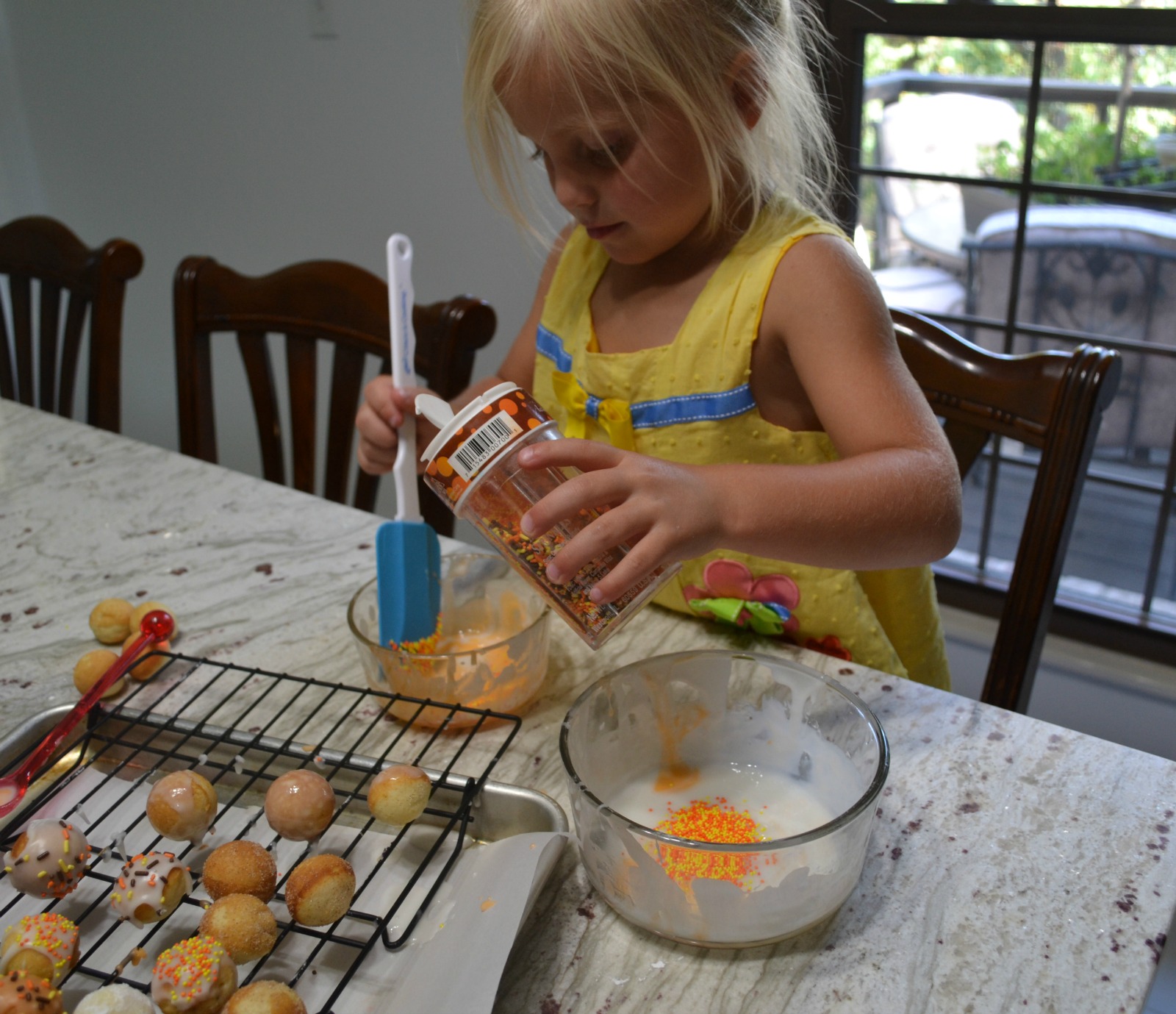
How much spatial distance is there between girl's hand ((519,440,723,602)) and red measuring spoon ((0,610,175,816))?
36 centimetres

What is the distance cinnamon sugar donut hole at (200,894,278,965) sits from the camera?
1.74 feet

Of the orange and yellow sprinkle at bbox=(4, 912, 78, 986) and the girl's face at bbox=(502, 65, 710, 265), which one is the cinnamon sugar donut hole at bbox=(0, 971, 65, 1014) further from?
the girl's face at bbox=(502, 65, 710, 265)

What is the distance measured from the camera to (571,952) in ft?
1.85

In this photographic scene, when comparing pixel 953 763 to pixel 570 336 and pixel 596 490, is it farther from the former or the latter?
pixel 570 336

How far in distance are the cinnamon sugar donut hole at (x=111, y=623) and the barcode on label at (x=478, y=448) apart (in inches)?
17.1

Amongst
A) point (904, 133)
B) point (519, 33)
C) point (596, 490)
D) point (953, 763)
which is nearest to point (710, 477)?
point (596, 490)

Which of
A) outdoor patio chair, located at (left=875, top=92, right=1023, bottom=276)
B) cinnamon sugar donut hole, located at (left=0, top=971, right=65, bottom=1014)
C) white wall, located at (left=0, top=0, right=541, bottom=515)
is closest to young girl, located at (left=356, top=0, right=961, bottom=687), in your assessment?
cinnamon sugar donut hole, located at (left=0, top=971, right=65, bottom=1014)

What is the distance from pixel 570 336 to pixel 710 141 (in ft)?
0.93

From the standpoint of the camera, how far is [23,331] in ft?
5.56

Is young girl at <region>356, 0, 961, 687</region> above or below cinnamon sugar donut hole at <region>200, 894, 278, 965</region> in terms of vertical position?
above

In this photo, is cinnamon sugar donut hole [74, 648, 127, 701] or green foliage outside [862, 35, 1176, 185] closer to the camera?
cinnamon sugar donut hole [74, 648, 127, 701]

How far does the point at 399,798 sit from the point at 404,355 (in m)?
0.34

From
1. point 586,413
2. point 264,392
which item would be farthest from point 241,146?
point 586,413

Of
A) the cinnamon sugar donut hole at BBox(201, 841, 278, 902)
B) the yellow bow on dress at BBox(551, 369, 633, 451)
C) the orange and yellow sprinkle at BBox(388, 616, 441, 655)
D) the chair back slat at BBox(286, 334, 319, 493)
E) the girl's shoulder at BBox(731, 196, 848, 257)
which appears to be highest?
the girl's shoulder at BBox(731, 196, 848, 257)
